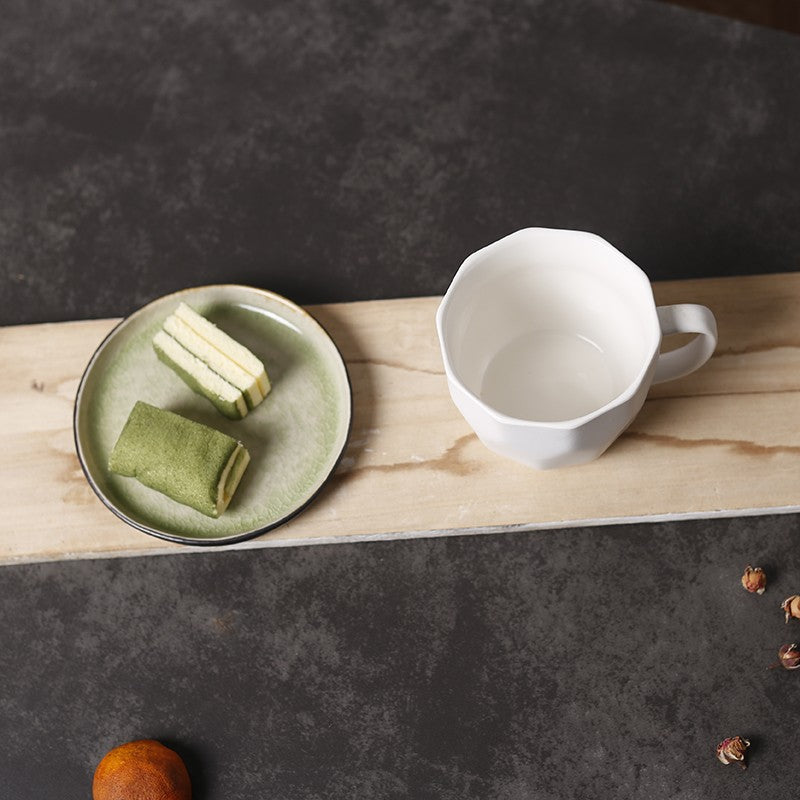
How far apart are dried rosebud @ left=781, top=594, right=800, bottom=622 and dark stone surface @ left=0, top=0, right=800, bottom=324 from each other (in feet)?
0.97

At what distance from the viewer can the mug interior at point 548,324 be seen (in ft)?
2.36

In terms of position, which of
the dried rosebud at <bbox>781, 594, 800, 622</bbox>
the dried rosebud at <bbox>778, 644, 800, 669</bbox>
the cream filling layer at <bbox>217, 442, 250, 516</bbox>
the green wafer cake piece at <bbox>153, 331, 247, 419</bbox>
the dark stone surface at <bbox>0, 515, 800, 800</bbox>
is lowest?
the dark stone surface at <bbox>0, 515, 800, 800</bbox>

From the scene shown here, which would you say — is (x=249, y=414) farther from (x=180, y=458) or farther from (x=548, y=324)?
(x=548, y=324)

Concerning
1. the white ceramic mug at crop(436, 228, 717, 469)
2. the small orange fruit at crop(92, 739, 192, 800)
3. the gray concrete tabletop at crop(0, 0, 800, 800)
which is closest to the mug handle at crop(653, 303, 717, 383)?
the white ceramic mug at crop(436, 228, 717, 469)

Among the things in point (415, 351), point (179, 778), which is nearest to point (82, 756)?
point (179, 778)

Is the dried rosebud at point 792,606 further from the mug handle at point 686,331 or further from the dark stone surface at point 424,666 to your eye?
the mug handle at point 686,331

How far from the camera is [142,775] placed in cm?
74

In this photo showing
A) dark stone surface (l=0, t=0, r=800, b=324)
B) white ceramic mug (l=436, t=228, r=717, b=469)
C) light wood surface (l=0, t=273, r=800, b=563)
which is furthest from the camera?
dark stone surface (l=0, t=0, r=800, b=324)

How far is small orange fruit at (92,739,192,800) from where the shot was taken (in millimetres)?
735

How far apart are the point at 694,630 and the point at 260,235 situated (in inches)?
20.6

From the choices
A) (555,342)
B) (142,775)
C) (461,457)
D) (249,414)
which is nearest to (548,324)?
(555,342)

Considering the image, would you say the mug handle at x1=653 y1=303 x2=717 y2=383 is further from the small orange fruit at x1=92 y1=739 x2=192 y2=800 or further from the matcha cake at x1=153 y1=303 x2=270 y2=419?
the small orange fruit at x1=92 y1=739 x2=192 y2=800

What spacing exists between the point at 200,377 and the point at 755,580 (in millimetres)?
475

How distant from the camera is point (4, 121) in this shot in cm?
100
